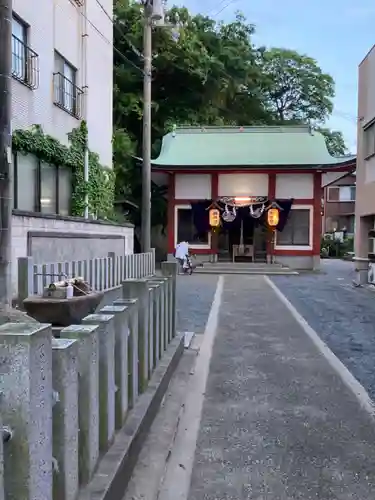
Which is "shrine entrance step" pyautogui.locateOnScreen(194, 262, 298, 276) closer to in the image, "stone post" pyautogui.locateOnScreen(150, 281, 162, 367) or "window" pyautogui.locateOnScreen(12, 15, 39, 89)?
"window" pyautogui.locateOnScreen(12, 15, 39, 89)

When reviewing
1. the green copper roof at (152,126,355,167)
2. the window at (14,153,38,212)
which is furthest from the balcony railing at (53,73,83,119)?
the green copper roof at (152,126,355,167)

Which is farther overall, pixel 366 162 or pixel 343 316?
pixel 366 162

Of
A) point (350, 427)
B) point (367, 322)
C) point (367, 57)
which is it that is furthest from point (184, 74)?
point (350, 427)

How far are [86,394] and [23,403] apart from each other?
2.56 feet

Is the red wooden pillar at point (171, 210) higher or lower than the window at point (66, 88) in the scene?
lower

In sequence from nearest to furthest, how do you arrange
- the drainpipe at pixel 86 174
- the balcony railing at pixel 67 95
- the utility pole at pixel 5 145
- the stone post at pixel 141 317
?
the stone post at pixel 141 317 → the utility pole at pixel 5 145 → the balcony railing at pixel 67 95 → the drainpipe at pixel 86 174

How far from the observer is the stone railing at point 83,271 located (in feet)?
17.5

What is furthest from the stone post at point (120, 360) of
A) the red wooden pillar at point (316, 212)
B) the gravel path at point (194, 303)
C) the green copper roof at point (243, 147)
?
the red wooden pillar at point (316, 212)

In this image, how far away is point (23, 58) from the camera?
1149 cm

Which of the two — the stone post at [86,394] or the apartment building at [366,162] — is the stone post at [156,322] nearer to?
the stone post at [86,394]

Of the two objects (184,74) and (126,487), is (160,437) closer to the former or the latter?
(126,487)

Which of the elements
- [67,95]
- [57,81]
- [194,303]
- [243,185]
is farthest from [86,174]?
[243,185]

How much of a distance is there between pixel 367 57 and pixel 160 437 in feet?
50.4

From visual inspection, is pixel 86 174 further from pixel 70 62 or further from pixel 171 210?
pixel 171 210
